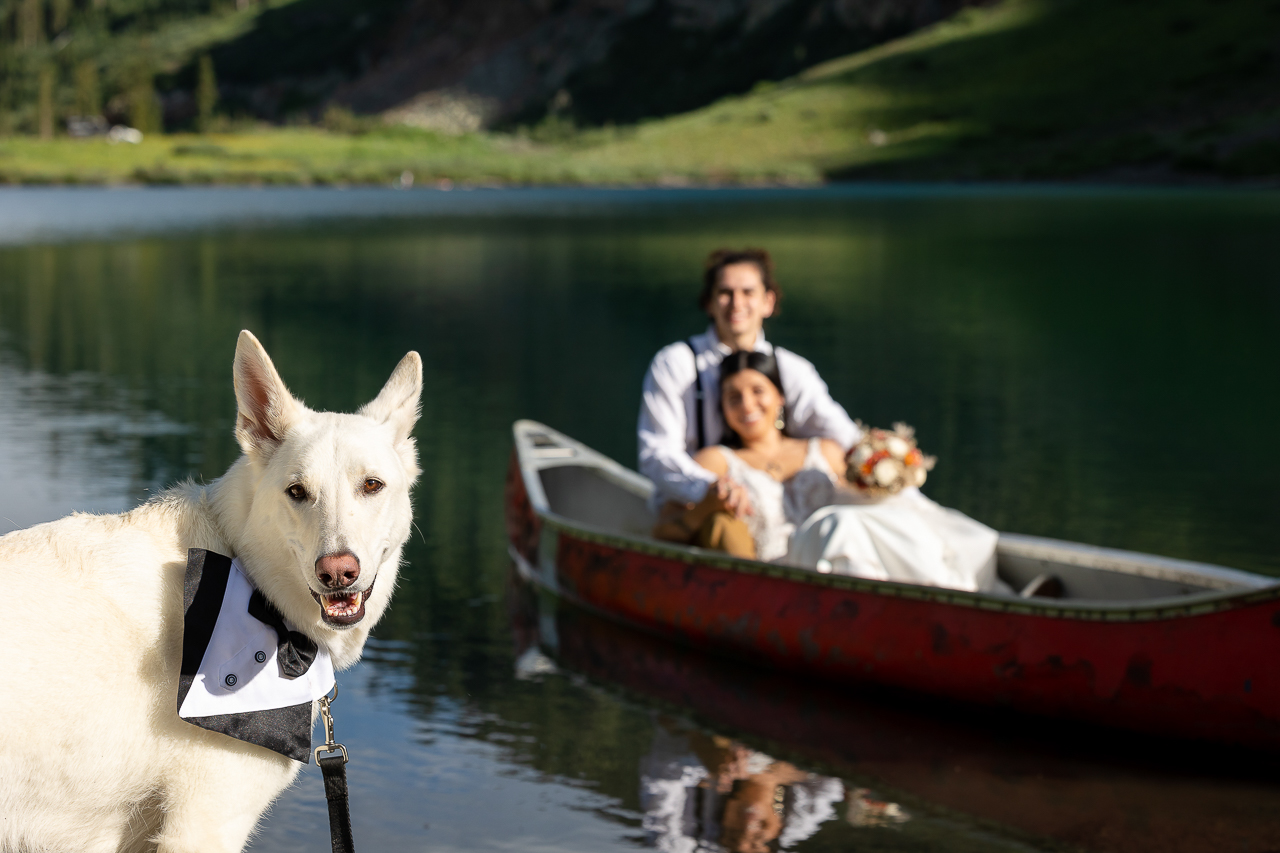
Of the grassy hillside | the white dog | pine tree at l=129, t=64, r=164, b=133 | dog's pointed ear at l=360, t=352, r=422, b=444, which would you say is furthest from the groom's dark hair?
pine tree at l=129, t=64, r=164, b=133

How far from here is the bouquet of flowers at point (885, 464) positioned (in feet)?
25.7

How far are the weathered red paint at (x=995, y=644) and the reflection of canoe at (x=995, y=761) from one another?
7.8 inches

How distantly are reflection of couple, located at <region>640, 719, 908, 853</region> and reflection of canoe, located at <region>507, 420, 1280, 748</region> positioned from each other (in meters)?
0.89

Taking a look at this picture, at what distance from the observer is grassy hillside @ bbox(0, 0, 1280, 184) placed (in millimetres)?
118688

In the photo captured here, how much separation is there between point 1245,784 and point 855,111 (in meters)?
149

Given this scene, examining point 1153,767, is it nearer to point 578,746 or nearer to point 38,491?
point 578,746

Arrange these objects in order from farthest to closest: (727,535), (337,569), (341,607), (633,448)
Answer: (633,448) → (727,535) → (341,607) → (337,569)

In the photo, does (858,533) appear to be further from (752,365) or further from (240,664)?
(240,664)

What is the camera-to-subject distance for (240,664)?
12.6 ft

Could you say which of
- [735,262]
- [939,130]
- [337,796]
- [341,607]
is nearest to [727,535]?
[735,262]

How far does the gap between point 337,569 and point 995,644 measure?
4844 millimetres

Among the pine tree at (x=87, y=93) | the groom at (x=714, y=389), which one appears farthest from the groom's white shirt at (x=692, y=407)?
the pine tree at (x=87, y=93)

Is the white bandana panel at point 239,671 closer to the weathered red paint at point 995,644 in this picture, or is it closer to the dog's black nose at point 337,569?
the dog's black nose at point 337,569

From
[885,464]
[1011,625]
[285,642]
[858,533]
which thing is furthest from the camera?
[858,533]
